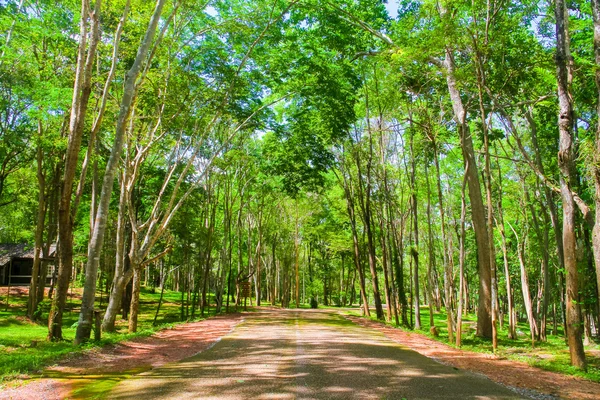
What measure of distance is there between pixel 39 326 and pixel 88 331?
8.66 m

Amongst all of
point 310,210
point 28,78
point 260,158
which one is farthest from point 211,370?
point 310,210

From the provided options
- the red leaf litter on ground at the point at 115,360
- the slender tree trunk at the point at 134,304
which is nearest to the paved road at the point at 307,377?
the red leaf litter on ground at the point at 115,360

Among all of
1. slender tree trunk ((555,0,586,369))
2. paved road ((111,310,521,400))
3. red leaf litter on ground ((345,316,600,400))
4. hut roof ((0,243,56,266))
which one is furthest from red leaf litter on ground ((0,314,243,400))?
hut roof ((0,243,56,266))

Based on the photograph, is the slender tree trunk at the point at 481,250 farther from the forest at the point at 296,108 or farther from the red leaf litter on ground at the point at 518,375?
the red leaf litter on ground at the point at 518,375

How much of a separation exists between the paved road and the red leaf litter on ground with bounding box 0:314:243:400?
2.13 ft

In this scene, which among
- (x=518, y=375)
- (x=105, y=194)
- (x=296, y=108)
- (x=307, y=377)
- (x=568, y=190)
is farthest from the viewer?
Answer: (x=296, y=108)

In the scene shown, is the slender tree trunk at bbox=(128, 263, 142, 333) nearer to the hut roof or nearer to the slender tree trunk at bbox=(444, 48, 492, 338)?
the slender tree trunk at bbox=(444, 48, 492, 338)

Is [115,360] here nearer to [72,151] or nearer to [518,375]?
[72,151]

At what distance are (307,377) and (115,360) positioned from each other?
13.7 ft

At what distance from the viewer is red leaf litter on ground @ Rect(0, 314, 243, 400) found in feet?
18.0

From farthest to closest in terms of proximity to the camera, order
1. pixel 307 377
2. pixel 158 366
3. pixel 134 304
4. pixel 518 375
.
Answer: pixel 134 304, pixel 158 366, pixel 518 375, pixel 307 377

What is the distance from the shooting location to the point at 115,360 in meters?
8.05

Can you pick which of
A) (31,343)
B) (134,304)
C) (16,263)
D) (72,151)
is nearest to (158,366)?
(31,343)

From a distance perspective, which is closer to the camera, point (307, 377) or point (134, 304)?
point (307, 377)
